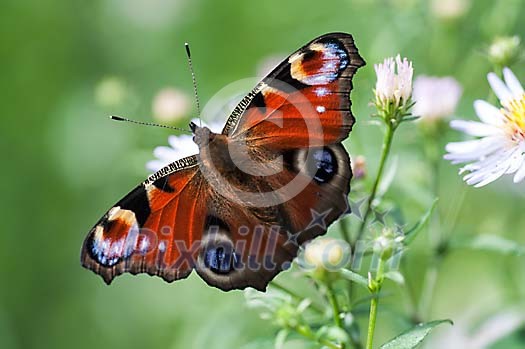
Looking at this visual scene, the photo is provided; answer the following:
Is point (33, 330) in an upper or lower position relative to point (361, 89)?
lower

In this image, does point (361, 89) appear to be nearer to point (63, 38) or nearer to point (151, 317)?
point (151, 317)

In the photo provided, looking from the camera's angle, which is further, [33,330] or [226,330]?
[33,330]

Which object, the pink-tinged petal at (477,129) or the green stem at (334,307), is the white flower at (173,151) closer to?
the green stem at (334,307)

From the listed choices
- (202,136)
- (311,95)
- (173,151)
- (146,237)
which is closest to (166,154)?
(173,151)

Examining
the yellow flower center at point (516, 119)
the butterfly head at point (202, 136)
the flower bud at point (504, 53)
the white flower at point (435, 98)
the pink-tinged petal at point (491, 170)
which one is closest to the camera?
the pink-tinged petal at point (491, 170)

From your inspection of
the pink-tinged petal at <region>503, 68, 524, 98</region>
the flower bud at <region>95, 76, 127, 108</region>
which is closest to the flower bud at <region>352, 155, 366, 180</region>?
the pink-tinged petal at <region>503, 68, 524, 98</region>

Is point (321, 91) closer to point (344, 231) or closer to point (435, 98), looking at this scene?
point (344, 231)

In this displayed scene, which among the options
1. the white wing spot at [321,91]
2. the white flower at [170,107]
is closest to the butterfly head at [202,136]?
the white wing spot at [321,91]

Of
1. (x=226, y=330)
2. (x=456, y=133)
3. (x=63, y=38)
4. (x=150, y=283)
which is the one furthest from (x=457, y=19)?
(x=63, y=38)
